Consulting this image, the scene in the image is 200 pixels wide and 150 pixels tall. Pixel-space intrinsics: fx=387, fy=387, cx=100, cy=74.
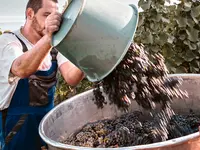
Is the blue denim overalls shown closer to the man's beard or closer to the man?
the man

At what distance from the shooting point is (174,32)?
126 inches

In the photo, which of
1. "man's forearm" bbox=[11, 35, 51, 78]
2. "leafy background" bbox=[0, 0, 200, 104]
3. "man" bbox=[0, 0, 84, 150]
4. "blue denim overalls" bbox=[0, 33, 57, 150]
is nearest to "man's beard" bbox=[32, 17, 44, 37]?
"man" bbox=[0, 0, 84, 150]

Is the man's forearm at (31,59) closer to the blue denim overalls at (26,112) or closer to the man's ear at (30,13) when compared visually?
the blue denim overalls at (26,112)

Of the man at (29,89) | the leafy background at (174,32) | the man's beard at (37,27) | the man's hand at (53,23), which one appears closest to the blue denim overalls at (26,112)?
the man at (29,89)

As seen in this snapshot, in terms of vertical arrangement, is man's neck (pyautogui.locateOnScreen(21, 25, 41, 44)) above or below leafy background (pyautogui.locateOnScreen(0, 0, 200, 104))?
above

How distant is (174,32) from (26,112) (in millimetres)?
1669

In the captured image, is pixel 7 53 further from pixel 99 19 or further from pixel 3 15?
pixel 3 15

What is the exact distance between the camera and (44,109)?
6.69 feet

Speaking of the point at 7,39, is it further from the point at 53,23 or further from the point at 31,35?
the point at 53,23

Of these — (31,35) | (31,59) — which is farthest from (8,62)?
(31,35)

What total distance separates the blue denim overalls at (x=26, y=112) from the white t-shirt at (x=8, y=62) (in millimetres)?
34

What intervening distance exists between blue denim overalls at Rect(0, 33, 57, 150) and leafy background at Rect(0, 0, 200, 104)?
4.23ft

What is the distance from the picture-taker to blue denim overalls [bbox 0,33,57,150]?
1970 millimetres

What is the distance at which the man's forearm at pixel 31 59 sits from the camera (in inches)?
62.0
